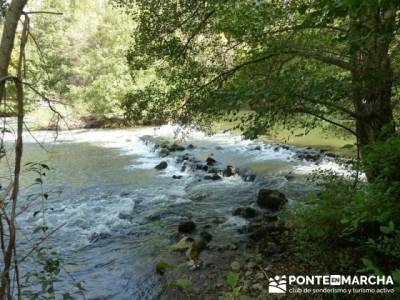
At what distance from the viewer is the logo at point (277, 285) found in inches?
166

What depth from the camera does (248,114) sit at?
17.8ft

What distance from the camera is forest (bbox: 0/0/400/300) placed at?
2.88 m

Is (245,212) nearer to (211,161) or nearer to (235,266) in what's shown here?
(235,266)

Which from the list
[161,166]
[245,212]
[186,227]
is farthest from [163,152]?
[186,227]

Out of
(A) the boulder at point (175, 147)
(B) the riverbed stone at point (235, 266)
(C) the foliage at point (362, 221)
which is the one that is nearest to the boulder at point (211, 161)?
(A) the boulder at point (175, 147)

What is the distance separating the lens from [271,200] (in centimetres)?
816

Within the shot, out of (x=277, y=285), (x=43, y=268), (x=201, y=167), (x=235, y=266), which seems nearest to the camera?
(x=43, y=268)

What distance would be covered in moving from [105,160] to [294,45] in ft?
36.6

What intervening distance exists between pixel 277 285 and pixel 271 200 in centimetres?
384

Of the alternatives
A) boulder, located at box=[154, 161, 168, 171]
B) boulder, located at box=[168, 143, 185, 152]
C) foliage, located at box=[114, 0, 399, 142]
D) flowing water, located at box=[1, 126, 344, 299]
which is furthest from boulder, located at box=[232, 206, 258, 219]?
boulder, located at box=[168, 143, 185, 152]

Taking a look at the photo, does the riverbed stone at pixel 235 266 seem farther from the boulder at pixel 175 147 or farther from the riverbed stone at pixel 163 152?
the boulder at pixel 175 147

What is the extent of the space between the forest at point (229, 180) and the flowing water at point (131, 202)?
48mm

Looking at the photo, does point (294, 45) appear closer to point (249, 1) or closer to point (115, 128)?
point (249, 1)

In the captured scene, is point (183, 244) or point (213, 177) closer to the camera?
point (183, 244)
